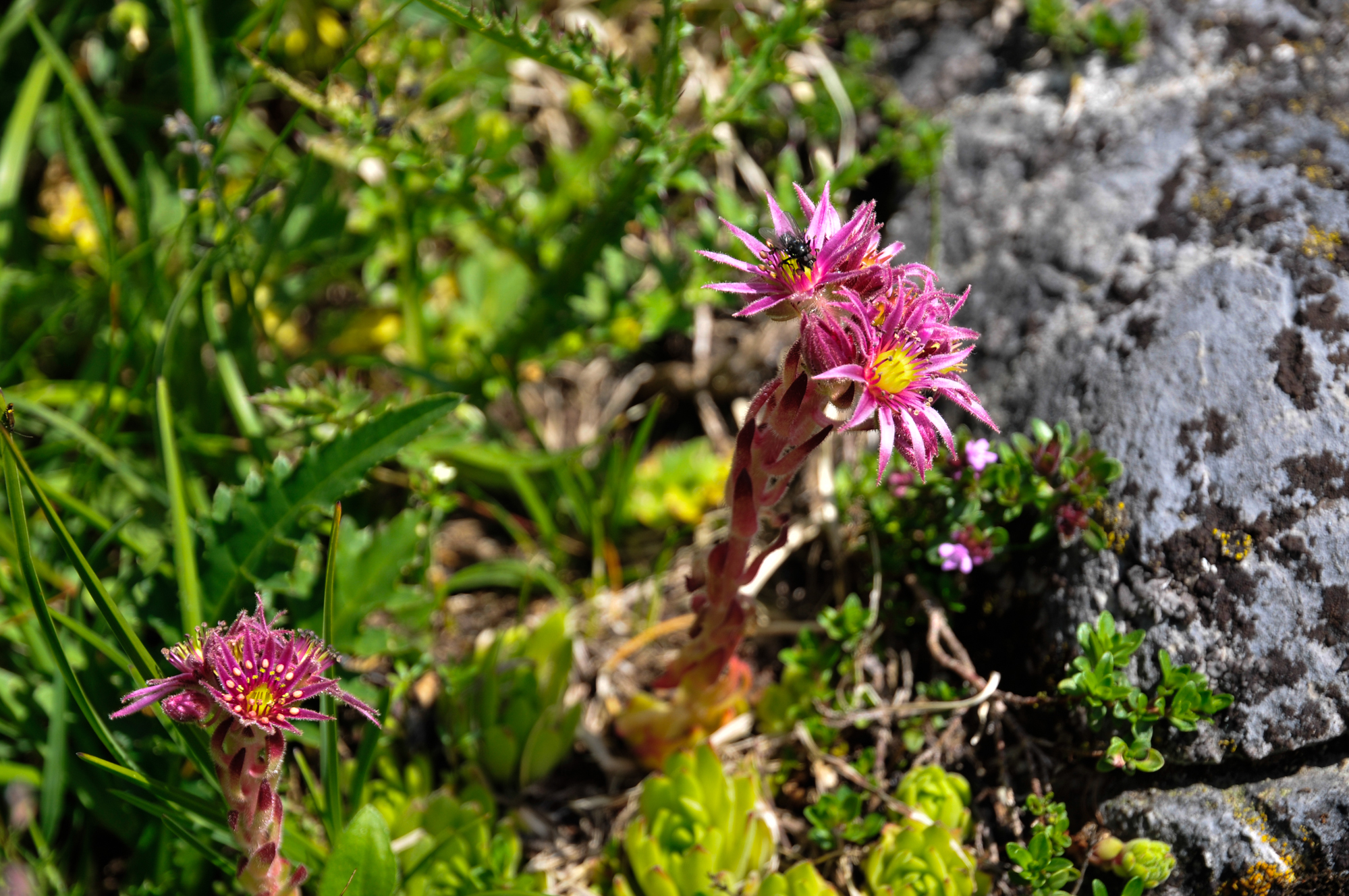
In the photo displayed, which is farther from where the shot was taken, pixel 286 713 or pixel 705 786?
pixel 705 786

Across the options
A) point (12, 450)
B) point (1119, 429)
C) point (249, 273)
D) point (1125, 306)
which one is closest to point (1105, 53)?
point (1125, 306)

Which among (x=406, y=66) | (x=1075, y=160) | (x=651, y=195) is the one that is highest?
(x=406, y=66)

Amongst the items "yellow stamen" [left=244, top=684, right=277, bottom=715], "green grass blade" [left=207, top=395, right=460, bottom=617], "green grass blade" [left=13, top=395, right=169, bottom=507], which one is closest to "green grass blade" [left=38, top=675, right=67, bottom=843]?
"green grass blade" [left=207, top=395, right=460, bottom=617]

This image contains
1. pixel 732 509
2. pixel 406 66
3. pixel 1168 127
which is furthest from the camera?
pixel 406 66

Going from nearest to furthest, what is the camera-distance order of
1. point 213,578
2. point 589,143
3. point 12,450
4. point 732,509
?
point 12,450 → point 732,509 → point 213,578 → point 589,143

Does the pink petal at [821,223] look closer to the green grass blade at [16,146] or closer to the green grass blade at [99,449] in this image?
the green grass blade at [99,449]

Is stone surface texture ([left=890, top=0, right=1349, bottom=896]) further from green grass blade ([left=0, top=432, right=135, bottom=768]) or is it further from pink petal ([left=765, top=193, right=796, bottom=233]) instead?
green grass blade ([left=0, top=432, right=135, bottom=768])

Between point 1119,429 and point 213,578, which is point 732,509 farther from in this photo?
point 213,578
